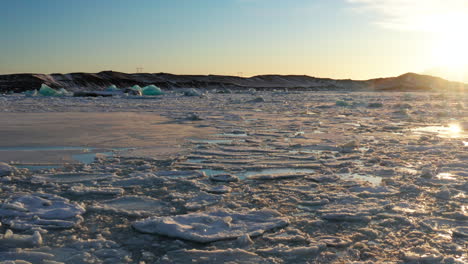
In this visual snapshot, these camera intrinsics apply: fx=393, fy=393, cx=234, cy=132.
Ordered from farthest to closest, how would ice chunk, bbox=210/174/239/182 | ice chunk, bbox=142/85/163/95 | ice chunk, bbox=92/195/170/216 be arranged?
ice chunk, bbox=142/85/163/95 → ice chunk, bbox=210/174/239/182 → ice chunk, bbox=92/195/170/216

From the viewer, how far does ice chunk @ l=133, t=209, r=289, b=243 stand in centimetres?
216

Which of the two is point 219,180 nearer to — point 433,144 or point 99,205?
point 99,205

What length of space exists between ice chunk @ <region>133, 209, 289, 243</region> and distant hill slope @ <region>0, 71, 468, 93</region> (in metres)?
50.1

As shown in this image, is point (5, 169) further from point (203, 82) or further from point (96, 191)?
point (203, 82)

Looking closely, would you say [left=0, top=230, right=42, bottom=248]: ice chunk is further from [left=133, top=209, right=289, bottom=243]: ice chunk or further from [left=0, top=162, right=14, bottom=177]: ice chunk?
[left=0, top=162, right=14, bottom=177]: ice chunk

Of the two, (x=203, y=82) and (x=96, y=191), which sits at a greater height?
(x=203, y=82)

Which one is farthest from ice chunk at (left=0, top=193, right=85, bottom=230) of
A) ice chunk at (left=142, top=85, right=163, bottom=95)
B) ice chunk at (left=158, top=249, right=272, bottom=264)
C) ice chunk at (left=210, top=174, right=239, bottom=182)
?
ice chunk at (left=142, top=85, right=163, bottom=95)

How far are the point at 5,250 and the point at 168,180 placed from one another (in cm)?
154

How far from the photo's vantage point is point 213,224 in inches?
91.7

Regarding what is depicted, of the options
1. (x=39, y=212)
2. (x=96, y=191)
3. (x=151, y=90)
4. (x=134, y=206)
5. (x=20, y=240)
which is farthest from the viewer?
(x=151, y=90)

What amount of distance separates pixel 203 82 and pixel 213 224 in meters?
79.2

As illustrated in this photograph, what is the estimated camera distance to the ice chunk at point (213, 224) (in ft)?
7.09

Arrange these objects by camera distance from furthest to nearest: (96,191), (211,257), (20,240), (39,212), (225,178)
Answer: (225,178) < (96,191) < (39,212) < (20,240) < (211,257)

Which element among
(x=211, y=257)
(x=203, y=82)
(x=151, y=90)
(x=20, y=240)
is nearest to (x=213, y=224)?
(x=211, y=257)
